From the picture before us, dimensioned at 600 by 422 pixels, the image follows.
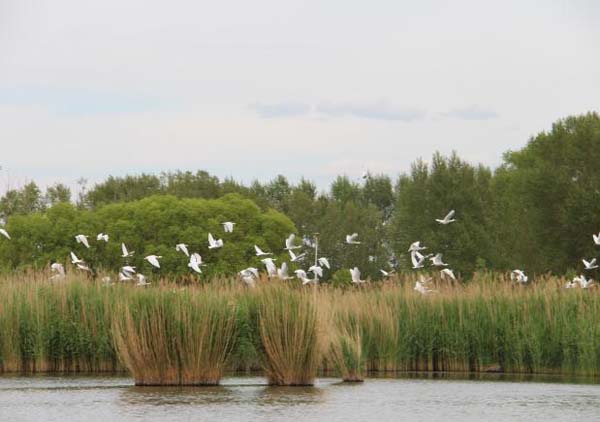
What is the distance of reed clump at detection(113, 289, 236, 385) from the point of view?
28.0 meters

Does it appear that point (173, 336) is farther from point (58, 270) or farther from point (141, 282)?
point (58, 270)

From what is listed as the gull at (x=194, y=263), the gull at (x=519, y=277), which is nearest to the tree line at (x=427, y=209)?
the gull at (x=194, y=263)

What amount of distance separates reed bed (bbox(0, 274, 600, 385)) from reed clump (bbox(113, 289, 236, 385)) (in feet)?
0.08

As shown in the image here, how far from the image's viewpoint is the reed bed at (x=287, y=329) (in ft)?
92.4

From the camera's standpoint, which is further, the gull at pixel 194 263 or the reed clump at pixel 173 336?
the gull at pixel 194 263

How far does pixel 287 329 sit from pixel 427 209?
7014 centimetres

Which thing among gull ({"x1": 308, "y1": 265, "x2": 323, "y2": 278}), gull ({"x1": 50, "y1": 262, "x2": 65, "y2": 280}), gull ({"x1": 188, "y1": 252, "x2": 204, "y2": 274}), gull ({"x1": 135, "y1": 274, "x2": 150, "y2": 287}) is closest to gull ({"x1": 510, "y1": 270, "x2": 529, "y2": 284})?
gull ({"x1": 308, "y1": 265, "x2": 323, "y2": 278})

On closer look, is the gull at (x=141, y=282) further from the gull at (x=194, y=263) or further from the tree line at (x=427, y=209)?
the tree line at (x=427, y=209)

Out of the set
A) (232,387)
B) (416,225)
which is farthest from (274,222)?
(232,387)

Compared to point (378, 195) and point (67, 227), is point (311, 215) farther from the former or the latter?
point (67, 227)

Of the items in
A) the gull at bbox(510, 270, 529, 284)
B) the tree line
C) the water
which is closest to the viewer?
the water

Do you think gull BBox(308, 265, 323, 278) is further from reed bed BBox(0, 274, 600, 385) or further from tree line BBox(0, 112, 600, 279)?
tree line BBox(0, 112, 600, 279)

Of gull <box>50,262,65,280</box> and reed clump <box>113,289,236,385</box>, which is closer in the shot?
reed clump <box>113,289,236,385</box>

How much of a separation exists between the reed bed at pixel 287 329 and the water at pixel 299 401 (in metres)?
0.71
